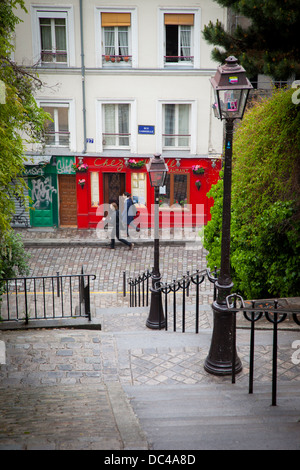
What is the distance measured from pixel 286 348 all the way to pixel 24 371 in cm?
348

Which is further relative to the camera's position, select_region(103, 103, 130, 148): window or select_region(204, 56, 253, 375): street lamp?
select_region(103, 103, 130, 148): window

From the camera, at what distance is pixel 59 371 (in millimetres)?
6453

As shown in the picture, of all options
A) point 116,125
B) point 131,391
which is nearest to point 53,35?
point 116,125

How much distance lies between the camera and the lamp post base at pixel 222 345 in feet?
Answer: 19.2

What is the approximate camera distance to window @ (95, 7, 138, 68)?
1645 centimetres

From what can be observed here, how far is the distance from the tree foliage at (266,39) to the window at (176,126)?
8463 mm

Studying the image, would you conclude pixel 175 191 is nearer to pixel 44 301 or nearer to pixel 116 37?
pixel 116 37

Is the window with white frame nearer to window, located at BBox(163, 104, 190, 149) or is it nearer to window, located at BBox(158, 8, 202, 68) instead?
window, located at BBox(158, 8, 202, 68)

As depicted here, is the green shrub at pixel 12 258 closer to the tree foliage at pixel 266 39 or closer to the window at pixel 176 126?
the tree foliage at pixel 266 39

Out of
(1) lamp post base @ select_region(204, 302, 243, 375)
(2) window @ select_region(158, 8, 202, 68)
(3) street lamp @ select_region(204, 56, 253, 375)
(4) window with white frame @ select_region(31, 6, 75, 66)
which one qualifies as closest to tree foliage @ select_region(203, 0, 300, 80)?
(3) street lamp @ select_region(204, 56, 253, 375)

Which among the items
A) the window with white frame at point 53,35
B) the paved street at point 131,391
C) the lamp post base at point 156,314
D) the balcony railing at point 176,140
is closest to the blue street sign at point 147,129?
the balcony railing at point 176,140

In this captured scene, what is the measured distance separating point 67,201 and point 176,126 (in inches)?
194

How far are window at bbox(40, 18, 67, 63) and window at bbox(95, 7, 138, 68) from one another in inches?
47.2
